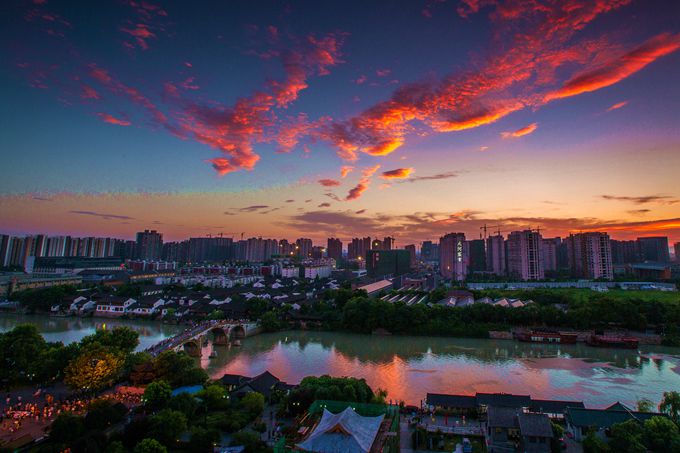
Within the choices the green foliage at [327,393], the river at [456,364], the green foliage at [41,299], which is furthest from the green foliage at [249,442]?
the green foliage at [41,299]

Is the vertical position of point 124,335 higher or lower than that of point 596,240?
lower

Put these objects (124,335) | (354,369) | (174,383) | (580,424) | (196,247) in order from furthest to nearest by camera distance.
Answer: (196,247) → (354,369) → (124,335) → (174,383) → (580,424)

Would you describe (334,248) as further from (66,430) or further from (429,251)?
(66,430)

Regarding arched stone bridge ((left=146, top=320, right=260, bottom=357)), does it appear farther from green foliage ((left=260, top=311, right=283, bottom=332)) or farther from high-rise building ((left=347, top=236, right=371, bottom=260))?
high-rise building ((left=347, top=236, right=371, bottom=260))

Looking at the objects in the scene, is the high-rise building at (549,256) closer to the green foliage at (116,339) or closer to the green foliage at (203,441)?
the green foliage at (116,339)

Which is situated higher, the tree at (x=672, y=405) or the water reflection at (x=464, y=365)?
the tree at (x=672, y=405)

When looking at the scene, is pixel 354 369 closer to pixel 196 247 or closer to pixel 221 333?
pixel 221 333

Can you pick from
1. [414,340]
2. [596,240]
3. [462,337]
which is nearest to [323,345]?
[414,340]
